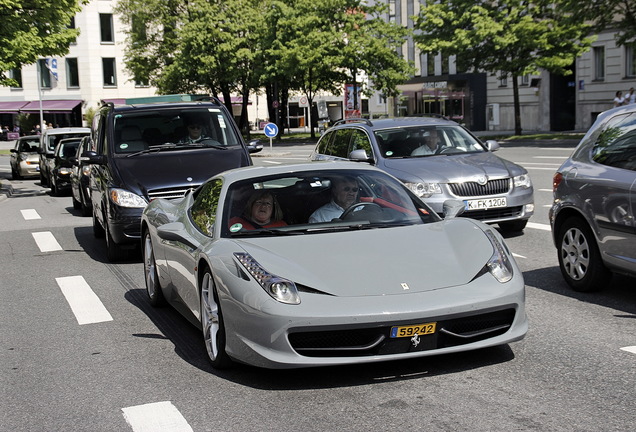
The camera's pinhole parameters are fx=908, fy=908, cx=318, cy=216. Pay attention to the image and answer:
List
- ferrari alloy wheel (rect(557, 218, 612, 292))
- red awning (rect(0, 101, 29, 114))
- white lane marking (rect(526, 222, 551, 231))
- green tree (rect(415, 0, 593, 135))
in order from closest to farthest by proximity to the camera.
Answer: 1. ferrari alloy wheel (rect(557, 218, 612, 292))
2. white lane marking (rect(526, 222, 551, 231))
3. green tree (rect(415, 0, 593, 135))
4. red awning (rect(0, 101, 29, 114))

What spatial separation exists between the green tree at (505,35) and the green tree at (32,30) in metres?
20.9

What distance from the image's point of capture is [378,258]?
5.52 metres

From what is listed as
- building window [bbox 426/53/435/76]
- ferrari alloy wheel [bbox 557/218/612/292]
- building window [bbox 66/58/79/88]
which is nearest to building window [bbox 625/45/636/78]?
building window [bbox 426/53/435/76]

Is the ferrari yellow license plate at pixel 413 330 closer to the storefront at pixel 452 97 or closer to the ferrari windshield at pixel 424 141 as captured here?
the ferrari windshield at pixel 424 141

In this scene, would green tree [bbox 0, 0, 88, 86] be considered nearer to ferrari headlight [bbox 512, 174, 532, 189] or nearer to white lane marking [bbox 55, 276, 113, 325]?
white lane marking [bbox 55, 276, 113, 325]

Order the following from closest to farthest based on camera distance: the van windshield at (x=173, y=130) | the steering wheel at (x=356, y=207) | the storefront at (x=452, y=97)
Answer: the steering wheel at (x=356, y=207) < the van windshield at (x=173, y=130) < the storefront at (x=452, y=97)

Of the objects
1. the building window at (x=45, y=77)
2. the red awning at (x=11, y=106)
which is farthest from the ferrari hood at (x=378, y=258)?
the red awning at (x=11, y=106)

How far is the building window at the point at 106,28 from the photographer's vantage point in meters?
78.8

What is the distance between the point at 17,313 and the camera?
8242 mm

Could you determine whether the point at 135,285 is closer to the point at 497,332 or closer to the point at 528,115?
the point at 497,332

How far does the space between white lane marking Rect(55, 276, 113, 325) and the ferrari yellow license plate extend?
347cm

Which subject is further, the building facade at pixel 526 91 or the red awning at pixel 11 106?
the red awning at pixel 11 106

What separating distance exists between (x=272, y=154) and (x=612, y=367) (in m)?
37.9

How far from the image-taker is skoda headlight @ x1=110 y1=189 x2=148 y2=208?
10.9 meters
